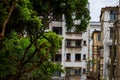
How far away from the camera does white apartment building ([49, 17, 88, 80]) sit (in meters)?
74.6

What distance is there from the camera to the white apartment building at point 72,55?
245 feet

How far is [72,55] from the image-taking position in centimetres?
7556

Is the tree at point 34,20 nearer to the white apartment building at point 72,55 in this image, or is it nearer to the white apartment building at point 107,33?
the white apartment building at point 107,33

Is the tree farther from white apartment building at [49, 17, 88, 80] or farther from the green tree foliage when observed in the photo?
white apartment building at [49, 17, 88, 80]

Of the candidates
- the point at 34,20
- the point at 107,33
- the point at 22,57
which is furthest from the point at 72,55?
the point at 34,20

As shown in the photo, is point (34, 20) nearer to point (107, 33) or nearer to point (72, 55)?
point (107, 33)

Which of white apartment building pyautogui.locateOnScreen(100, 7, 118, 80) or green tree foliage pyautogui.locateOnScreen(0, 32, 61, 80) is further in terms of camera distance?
white apartment building pyautogui.locateOnScreen(100, 7, 118, 80)

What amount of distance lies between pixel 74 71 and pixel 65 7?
56511 millimetres

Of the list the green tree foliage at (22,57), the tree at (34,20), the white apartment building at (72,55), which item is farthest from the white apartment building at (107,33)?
the tree at (34,20)

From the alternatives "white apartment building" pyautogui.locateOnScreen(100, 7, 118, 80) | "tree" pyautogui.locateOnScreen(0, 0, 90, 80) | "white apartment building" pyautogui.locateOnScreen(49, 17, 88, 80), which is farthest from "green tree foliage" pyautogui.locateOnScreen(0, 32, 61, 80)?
"white apartment building" pyautogui.locateOnScreen(49, 17, 88, 80)

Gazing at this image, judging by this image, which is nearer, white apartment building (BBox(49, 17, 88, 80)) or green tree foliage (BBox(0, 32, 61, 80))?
green tree foliage (BBox(0, 32, 61, 80))

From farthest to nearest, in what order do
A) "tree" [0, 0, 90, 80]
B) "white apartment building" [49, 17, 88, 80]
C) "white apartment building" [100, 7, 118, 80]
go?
"white apartment building" [49, 17, 88, 80] < "white apartment building" [100, 7, 118, 80] < "tree" [0, 0, 90, 80]

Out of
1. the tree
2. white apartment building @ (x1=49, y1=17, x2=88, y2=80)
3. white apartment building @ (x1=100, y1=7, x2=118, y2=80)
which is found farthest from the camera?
white apartment building @ (x1=49, y1=17, x2=88, y2=80)

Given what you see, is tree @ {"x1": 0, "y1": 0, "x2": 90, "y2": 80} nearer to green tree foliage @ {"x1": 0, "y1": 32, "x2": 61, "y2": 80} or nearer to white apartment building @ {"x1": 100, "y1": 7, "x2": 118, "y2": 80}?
green tree foliage @ {"x1": 0, "y1": 32, "x2": 61, "y2": 80}
